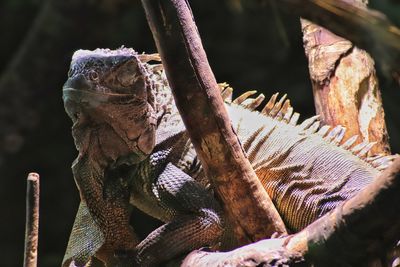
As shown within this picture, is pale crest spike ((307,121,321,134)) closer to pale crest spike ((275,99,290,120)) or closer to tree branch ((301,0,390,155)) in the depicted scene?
pale crest spike ((275,99,290,120))

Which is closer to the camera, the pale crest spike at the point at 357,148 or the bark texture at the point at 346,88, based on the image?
the pale crest spike at the point at 357,148

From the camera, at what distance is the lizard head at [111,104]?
9.32ft

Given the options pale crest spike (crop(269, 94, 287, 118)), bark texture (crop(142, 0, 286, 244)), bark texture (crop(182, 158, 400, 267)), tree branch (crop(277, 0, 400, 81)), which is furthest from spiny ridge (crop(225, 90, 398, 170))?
tree branch (crop(277, 0, 400, 81))

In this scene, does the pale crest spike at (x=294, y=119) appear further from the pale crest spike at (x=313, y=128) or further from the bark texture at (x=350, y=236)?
the bark texture at (x=350, y=236)

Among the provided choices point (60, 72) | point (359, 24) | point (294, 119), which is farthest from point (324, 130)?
point (60, 72)

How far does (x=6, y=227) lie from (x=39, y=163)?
0.87 m

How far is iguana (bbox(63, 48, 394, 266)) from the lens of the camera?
2830 millimetres

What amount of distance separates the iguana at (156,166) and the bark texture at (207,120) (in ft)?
0.57

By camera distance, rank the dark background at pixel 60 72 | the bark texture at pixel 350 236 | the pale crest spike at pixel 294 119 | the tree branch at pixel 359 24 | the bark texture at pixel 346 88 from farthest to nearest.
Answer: the dark background at pixel 60 72 < the bark texture at pixel 346 88 < the pale crest spike at pixel 294 119 < the bark texture at pixel 350 236 < the tree branch at pixel 359 24

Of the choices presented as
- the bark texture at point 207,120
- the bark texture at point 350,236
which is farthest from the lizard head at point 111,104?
the bark texture at point 350,236

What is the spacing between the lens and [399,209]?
175cm

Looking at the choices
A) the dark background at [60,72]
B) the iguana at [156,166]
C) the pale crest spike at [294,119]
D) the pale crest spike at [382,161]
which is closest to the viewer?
the iguana at [156,166]

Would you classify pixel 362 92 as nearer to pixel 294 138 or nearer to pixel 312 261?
pixel 294 138

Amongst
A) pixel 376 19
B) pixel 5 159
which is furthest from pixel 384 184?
pixel 5 159
